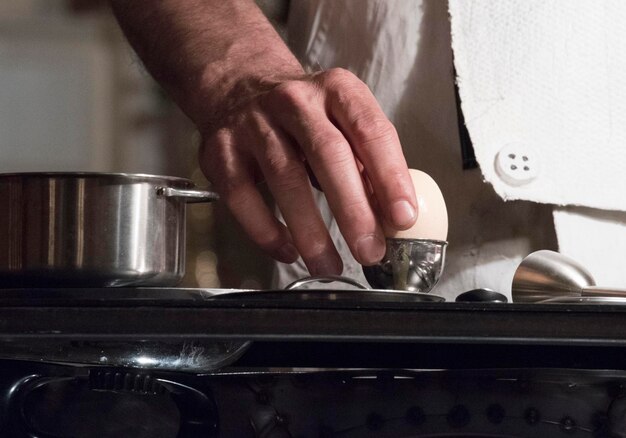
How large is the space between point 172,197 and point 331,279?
0.09 m

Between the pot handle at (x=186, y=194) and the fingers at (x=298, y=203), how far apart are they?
0.10 m

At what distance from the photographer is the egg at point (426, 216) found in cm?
52

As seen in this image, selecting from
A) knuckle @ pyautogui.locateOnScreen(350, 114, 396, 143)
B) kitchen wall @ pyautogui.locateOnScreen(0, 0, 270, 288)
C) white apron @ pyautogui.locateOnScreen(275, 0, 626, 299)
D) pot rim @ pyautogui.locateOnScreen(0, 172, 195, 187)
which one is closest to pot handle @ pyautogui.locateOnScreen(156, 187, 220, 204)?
pot rim @ pyautogui.locateOnScreen(0, 172, 195, 187)

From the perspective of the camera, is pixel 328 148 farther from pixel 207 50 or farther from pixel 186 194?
pixel 207 50

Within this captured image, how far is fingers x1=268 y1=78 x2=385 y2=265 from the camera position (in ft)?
1.69

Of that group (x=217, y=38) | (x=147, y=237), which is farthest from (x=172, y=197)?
(x=217, y=38)

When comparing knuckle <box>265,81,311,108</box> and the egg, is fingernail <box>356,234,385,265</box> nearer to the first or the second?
the egg

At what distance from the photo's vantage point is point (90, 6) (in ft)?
5.39

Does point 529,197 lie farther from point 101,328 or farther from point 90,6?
point 90,6

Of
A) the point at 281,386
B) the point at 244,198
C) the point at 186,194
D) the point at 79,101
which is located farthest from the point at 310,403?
the point at 79,101

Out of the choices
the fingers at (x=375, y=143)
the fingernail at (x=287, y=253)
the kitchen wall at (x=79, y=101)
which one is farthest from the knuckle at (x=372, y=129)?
the kitchen wall at (x=79, y=101)

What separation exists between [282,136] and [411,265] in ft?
0.47

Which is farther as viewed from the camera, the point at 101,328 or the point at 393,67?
the point at 393,67

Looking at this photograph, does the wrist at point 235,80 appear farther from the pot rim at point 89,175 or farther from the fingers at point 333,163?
the pot rim at point 89,175
